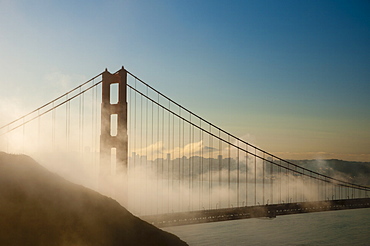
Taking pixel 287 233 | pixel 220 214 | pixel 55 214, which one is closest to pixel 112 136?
pixel 55 214

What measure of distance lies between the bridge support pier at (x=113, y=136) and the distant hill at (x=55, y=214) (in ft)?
13.3

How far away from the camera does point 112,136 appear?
3281 cm


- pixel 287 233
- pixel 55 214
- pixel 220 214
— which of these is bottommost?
pixel 287 233

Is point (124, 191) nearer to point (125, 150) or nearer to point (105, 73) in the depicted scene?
point (125, 150)

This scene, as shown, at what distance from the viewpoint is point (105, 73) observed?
3516cm

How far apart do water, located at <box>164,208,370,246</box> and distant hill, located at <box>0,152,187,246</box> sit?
55.3 meters

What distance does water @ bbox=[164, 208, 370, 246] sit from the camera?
277 ft

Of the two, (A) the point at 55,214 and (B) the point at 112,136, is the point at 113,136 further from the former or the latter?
(A) the point at 55,214

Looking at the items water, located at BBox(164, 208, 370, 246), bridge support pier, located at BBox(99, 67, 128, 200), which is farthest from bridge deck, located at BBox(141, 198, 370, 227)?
water, located at BBox(164, 208, 370, 246)

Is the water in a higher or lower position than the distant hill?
lower

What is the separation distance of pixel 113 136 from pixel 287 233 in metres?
74.5

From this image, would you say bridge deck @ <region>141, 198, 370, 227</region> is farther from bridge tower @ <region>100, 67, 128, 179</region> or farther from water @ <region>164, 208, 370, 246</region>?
water @ <region>164, 208, 370, 246</region>

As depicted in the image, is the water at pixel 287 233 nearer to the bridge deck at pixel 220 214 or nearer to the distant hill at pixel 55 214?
the bridge deck at pixel 220 214

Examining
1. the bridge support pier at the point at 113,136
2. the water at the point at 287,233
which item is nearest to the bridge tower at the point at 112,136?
the bridge support pier at the point at 113,136
